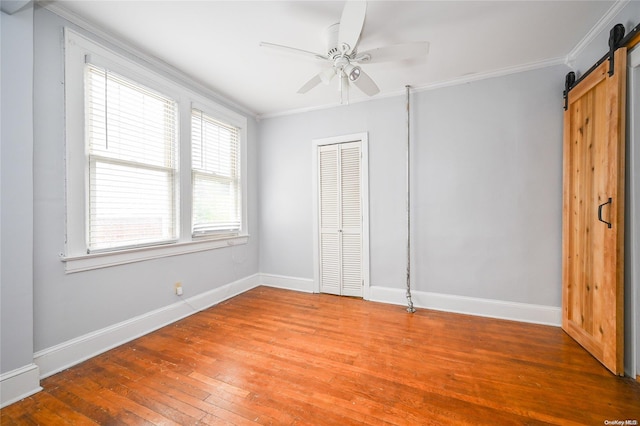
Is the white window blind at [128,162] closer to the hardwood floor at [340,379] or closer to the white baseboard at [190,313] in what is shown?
the white baseboard at [190,313]

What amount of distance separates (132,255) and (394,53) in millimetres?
2957

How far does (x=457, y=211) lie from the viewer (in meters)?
3.06

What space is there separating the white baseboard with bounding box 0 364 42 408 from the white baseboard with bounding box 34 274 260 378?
101 millimetres

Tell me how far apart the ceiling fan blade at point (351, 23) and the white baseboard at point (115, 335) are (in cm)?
309

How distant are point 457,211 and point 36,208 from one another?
3.94 m

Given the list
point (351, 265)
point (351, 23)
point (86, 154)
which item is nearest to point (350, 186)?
point (351, 265)

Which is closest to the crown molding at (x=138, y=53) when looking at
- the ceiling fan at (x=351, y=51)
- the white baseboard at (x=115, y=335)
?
the ceiling fan at (x=351, y=51)

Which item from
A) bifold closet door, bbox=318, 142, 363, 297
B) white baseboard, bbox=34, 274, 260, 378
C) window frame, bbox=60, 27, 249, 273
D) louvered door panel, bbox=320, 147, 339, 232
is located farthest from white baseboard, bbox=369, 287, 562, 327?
window frame, bbox=60, 27, 249, 273

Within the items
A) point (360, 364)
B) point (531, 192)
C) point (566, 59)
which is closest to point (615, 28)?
point (566, 59)

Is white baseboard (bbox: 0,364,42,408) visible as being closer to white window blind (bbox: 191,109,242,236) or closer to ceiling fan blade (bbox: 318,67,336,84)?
white window blind (bbox: 191,109,242,236)

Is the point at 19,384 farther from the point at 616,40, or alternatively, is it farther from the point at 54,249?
the point at 616,40

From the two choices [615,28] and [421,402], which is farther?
[615,28]

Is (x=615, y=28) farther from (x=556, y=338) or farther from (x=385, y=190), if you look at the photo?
(x=556, y=338)

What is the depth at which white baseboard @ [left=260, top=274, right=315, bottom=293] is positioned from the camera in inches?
153
